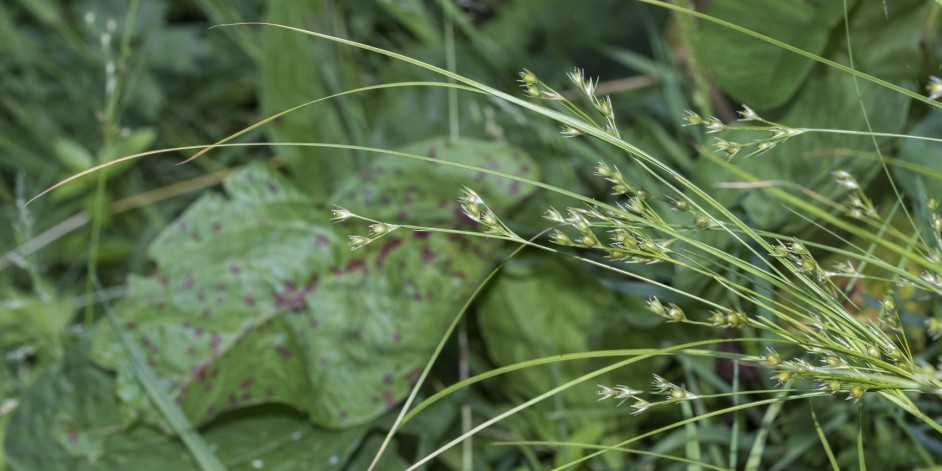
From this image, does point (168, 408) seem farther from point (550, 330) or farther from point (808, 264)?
point (808, 264)

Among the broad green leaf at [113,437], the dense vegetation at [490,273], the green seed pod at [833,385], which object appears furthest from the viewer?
the broad green leaf at [113,437]

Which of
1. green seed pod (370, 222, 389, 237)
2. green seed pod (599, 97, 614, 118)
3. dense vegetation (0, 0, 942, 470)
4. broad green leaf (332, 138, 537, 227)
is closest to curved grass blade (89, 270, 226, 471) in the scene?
dense vegetation (0, 0, 942, 470)

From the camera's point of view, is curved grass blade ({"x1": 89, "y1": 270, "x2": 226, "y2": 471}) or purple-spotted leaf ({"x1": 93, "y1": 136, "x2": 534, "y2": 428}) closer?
curved grass blade ({"x1": 89, "y1": 270, "x2": 226, "y2": 471})

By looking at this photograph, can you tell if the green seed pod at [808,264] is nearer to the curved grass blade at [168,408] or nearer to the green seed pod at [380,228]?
the green seed pod at [380,228]

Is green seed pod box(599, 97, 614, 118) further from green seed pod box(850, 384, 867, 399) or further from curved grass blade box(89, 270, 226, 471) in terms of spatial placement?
curved grass blade box(89, 270, 226, 471)

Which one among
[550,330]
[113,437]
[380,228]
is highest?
[380,228]

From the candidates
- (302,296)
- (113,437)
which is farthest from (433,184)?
(113,437)

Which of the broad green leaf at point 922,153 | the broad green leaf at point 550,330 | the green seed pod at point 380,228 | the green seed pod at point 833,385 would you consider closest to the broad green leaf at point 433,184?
the broad green leaf at point 550,330
